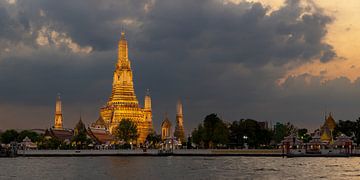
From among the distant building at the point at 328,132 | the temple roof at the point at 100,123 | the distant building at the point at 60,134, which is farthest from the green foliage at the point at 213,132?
the temple roof at the point at 100,123

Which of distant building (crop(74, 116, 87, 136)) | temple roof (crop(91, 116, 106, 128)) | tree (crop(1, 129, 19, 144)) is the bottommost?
tree (crop(1, 129, 19, 144))

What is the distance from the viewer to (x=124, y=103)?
158750 mm

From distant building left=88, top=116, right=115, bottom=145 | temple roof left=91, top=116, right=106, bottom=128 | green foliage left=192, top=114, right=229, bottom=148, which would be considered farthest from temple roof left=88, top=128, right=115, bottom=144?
green foliage left=192, top=114, right=229, bottom=148

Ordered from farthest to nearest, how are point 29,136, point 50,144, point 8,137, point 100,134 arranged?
1. point 100,134
2. point 8,137
3. point 29,136
4. point 50,144

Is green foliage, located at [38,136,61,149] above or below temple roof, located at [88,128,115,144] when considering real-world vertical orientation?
below

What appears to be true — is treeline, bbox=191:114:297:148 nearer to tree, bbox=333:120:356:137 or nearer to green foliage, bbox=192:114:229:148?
green foliage, bbox=192:114:229:148

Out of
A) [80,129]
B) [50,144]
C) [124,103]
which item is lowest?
[50,144]

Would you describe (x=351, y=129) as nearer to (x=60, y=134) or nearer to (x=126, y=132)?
(x=126, y=132)

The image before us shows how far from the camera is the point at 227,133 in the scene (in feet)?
353

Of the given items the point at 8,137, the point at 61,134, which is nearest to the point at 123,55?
the point at 61,134

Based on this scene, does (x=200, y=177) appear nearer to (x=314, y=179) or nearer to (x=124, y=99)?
(x=314, y=179)

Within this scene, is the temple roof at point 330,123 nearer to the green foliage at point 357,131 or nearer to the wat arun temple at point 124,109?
the green foliage at point 357,131

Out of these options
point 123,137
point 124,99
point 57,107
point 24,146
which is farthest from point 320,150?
point 57,107

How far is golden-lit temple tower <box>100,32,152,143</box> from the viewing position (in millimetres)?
157000
